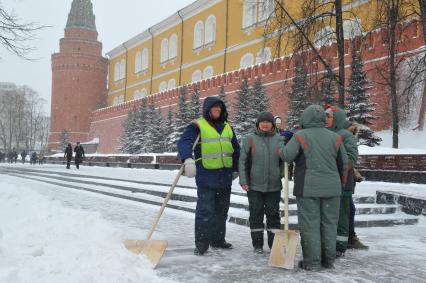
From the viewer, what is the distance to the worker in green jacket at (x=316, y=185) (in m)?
3.95

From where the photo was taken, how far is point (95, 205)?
8.30 metres

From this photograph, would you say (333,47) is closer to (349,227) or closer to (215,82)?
(215,82)

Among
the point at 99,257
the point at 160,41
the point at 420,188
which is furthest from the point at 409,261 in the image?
the point at 160,41

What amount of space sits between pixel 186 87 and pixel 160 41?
581 inches

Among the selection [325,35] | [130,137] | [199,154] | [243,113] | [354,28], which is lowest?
[199,154]

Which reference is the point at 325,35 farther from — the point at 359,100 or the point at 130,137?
the point at 130,137

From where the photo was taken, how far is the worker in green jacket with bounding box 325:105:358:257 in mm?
4531

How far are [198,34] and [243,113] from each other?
1701 cm

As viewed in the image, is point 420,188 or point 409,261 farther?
point 420,188

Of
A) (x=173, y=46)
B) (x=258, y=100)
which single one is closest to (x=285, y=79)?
(x=258, y=100)

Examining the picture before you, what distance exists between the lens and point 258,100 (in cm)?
2305

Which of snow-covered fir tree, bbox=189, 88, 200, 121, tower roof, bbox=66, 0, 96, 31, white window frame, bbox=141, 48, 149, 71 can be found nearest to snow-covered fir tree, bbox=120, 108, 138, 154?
snow-covered fir tree, bbox=189, 88, 200, 121

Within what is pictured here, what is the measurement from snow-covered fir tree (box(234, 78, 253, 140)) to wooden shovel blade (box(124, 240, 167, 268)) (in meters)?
18.4

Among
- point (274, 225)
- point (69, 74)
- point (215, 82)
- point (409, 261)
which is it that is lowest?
point (409, 261)
